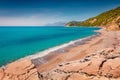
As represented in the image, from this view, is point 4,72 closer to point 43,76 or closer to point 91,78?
point 43,76

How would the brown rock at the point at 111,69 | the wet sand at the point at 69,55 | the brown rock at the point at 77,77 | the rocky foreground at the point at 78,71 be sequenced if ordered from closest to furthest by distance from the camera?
the brown rock at the point at 111,69, the rocky foreground at the point at 78,71, the brown rock at the point at 77,77, the wet sand at the point at 69,55

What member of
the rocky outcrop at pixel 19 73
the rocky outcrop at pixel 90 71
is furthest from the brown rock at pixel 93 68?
the rocky outcrop at pixel 19 73

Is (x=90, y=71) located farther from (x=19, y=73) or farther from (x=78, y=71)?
(x=19, y=73)

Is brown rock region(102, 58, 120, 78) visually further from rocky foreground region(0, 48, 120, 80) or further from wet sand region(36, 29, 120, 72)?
wet sand region(36, 29, 120, 72)

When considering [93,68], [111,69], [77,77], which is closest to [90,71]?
[93,68]

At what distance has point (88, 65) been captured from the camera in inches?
582

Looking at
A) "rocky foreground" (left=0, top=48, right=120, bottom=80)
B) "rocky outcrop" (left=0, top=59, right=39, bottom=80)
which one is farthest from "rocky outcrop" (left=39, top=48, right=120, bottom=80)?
"rocky outcrop" (left=0, top=59, right=39, bottom=80)

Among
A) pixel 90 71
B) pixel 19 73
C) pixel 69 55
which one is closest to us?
pixel 19 73

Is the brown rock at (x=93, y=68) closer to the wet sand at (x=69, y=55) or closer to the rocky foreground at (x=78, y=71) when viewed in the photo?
the rocky foreground at (x=78, y=71)

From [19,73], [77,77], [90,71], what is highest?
[90,71]

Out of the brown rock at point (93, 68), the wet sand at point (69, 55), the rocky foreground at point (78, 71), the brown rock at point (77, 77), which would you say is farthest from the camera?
the wet sand at point (69, 55)

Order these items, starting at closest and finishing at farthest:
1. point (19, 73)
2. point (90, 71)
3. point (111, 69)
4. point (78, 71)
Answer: point (111, 69) → point (19, 73) → point (90, 71) → point (78, 71)

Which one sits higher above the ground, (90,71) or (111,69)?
(111,69)

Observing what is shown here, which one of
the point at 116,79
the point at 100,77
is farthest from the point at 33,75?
the point at 116,79
